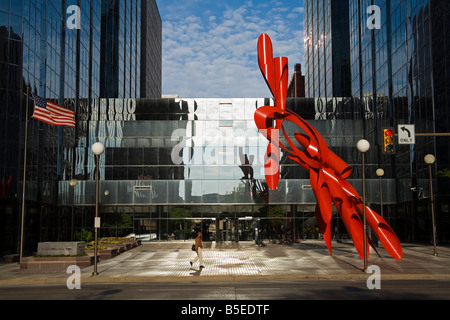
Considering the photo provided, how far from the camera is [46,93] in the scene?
123 ft

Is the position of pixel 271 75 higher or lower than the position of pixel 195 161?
higher

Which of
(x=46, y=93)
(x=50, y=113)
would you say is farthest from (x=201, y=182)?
(x=50, y=113)

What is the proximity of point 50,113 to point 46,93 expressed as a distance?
10.2 metres

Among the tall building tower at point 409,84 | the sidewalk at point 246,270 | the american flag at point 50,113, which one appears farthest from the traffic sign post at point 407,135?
the american flag at point 50,113

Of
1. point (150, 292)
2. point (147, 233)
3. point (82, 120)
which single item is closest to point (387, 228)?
point (150, 292)

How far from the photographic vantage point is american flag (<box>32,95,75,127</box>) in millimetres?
26859

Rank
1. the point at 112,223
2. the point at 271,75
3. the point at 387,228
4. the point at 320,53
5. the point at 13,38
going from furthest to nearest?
the point at 320,53
the point at 112,223
the point at 13,38
the point at 271,75
the point at 387,228

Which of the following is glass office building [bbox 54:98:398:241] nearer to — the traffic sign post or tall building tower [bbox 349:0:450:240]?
tall building tower [bbox 349:0:450:240]

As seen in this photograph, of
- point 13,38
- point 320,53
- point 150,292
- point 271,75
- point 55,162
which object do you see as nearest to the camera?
point 150,292

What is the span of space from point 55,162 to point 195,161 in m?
12.6

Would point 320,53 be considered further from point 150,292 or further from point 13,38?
point 150,292

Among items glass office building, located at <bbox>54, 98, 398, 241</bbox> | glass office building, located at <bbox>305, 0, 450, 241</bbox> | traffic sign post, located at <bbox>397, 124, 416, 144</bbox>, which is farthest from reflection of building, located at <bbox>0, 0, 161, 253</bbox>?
traffic sign post, located at <bbox>397, 124, 416, 144</bbox>

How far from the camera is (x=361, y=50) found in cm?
5319

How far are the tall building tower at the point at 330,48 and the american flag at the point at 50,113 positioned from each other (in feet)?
137
